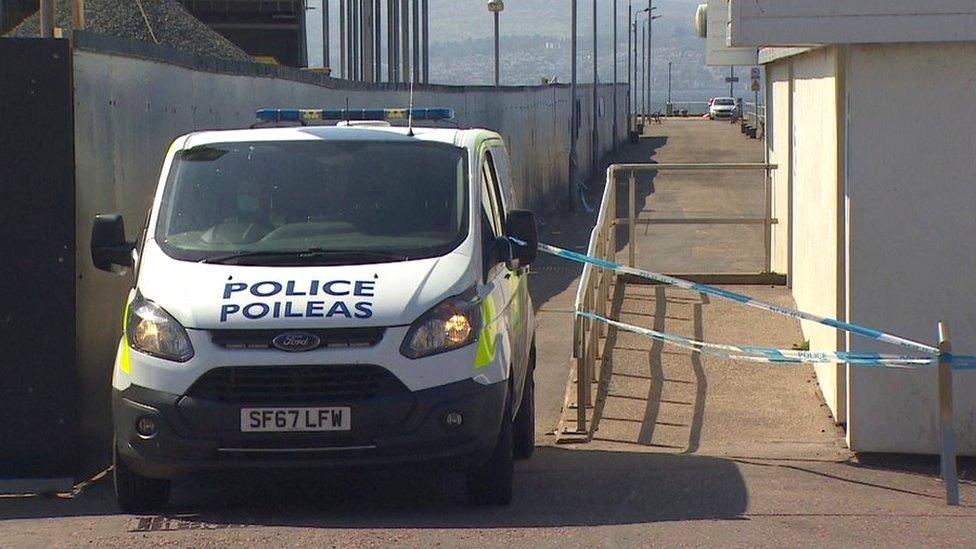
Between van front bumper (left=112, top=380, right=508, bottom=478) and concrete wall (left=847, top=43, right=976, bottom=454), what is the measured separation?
297 cm

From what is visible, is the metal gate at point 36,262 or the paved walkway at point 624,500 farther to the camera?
the metal gate at point 36,262

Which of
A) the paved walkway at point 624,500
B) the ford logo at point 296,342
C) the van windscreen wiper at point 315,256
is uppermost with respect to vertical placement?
the van windscreen wiper at point 315,256

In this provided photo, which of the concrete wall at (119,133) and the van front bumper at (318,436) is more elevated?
the concrete wall at (119,133)

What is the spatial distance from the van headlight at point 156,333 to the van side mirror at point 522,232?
179 centimetres

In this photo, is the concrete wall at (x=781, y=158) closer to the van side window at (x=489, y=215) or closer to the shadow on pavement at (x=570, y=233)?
the shadow on pavement at (x=570, y=233)

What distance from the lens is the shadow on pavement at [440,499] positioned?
738 centimetres

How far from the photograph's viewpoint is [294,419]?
23.1 feet

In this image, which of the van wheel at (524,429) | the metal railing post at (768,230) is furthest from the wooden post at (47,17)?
the metal railing post at (768,230)

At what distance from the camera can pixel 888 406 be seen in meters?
9.17

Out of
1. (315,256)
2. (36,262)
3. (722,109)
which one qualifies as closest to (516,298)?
(315,256)

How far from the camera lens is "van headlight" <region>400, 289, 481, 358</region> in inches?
279

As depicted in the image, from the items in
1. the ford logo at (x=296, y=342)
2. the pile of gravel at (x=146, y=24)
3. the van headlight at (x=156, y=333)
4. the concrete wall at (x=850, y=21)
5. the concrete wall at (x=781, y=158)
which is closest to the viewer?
the ford logo at (x=296, y=342)

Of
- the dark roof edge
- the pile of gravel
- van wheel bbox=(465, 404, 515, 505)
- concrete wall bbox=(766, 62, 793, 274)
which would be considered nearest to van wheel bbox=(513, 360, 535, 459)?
van wheel bbox=(465, 404, 515, 505)

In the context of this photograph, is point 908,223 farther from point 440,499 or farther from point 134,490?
point 134,490
